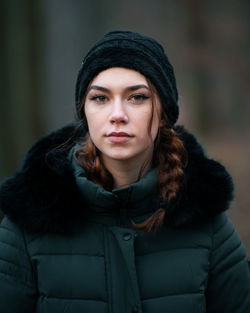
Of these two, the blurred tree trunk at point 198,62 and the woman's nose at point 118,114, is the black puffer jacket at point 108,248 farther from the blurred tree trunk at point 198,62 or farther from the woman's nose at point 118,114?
the blurred tree trunk at point 198,62

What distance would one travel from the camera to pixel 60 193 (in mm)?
1903

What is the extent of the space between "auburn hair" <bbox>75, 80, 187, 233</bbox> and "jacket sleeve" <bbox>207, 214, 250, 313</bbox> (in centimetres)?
30

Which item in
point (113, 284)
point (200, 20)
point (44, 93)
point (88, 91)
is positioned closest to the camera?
point (113, 284)

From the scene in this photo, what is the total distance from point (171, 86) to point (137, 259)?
2.72 feet

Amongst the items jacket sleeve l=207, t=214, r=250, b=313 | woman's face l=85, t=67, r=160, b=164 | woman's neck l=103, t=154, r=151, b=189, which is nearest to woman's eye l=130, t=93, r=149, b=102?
woman's face l=85, t=67, r=160, b=164

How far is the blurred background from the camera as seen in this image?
17.3ft

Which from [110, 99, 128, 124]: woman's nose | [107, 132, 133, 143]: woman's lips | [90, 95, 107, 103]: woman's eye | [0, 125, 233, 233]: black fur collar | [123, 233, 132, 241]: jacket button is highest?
[90, 95, 107, 103]: woman's eye

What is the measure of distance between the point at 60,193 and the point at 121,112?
0.46m

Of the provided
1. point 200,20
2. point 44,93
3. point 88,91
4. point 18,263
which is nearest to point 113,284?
point 18,263

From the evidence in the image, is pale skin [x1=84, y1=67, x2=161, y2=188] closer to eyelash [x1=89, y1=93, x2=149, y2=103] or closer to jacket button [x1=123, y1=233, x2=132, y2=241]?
eyelash [x1=89, y1=93, x2=149, y2=103]

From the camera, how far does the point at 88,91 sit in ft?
6.40

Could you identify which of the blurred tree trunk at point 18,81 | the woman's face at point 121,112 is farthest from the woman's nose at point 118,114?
the blurred tree trunk at point 18,81

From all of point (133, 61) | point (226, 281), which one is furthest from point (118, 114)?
point (226, 281)

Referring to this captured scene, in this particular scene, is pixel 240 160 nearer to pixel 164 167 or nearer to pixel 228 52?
pixel 228 52
